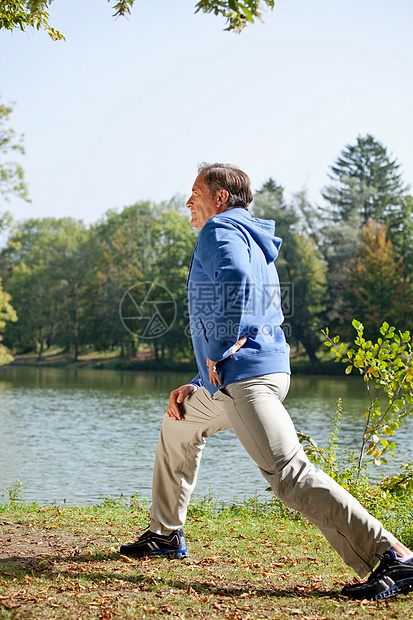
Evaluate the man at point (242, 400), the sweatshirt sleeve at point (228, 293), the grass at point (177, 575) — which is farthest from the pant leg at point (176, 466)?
the sweatshirt sleeve at point (228, 293)

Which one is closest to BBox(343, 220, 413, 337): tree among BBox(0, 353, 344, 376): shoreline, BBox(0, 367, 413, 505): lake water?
A: BBox(0, 353, 344, 376): shoreline

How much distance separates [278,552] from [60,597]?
4.56 feet

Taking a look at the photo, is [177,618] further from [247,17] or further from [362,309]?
[362,309]

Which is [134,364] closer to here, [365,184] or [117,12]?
[365,184]

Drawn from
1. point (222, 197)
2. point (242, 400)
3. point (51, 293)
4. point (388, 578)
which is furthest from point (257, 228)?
point (51, 293)

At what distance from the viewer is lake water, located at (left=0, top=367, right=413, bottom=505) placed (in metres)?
8.81

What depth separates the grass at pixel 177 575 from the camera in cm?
267

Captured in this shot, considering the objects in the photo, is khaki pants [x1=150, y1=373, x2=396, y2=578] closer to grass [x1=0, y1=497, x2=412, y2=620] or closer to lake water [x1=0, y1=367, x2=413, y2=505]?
grass [x1=0, y1=497, x2=412, y2=620]

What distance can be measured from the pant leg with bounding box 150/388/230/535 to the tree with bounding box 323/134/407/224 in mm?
43743

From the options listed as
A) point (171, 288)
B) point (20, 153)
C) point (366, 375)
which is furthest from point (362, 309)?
point (366, 375)

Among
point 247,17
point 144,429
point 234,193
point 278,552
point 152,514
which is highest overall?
point 247,17

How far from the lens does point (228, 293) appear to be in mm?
2902

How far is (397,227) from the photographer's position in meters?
46.8

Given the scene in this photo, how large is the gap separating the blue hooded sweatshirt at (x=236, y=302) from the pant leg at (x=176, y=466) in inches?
12.6
